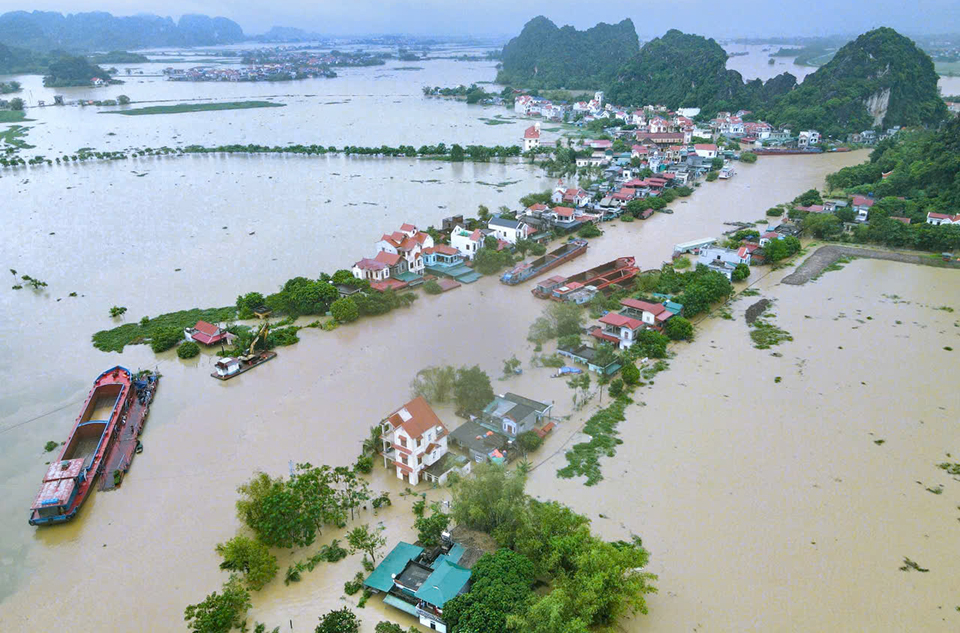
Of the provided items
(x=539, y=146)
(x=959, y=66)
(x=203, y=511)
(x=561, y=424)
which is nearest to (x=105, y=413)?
(x=203, y=511)

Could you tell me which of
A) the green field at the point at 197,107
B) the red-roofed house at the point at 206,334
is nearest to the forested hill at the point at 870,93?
the red-roofed house at the point at 206,334

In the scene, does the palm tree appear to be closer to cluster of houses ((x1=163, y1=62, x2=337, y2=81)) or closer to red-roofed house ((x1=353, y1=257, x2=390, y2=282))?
red-roofed house ((x1=353, y1=257, x2=390, y2=282))

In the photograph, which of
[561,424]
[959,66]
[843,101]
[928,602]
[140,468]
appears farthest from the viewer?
[959,66]

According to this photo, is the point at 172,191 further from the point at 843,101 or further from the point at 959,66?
the point at 959,66

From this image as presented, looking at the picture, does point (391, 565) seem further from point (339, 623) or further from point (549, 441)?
point (549, 441)

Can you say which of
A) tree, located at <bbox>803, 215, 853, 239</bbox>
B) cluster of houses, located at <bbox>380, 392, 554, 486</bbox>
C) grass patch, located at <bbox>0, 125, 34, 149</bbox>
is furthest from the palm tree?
grass patch, located at <bbox>0, 125, 34, 149</bbox>

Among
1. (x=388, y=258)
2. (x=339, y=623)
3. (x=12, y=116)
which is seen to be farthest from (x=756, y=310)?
(x=12, y=116)

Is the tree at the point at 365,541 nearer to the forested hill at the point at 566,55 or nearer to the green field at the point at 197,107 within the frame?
the green field at the point at 197,107
